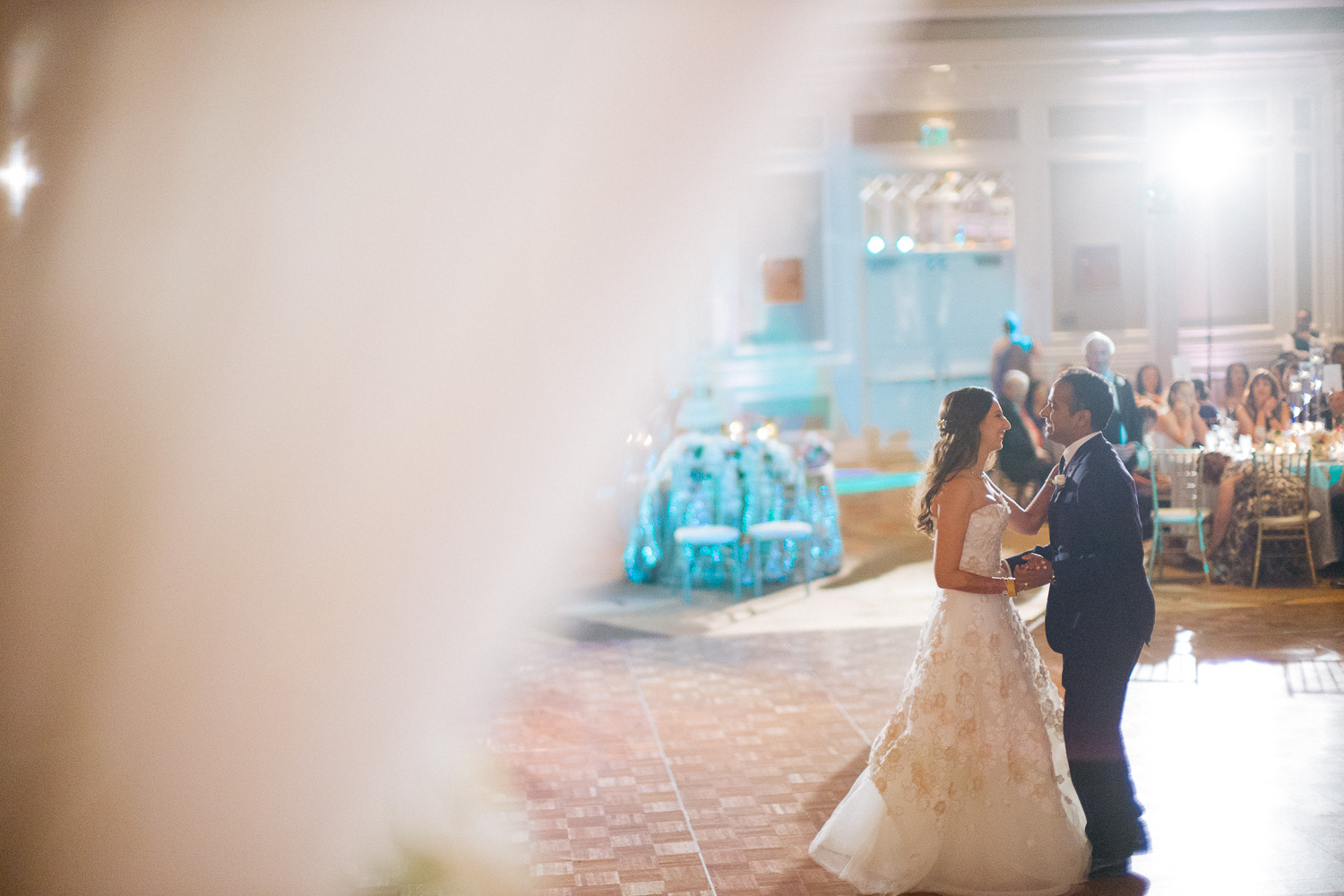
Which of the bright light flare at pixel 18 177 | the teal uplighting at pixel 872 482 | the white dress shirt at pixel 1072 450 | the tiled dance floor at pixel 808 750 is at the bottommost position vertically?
the tiled dance floor at pixel 808 750

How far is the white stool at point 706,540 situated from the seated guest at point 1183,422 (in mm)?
3603

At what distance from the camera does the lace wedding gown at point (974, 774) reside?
2.95 meters

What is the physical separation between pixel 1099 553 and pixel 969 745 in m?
0.60

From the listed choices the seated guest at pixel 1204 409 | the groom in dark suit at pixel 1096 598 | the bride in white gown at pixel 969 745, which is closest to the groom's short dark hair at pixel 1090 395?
the groom in dark suit at pixel 1096 598

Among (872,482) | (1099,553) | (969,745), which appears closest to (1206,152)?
(872,482)

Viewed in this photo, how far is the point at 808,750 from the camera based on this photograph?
4348 millimetres

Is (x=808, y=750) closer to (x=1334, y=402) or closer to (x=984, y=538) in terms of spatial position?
(x=984, y=538)

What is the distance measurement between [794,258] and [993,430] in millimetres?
8901

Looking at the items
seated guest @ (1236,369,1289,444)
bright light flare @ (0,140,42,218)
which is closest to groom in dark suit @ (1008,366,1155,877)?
bright light flare @ (0,140,42,218)

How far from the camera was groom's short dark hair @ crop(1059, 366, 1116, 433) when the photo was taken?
3.09 meters

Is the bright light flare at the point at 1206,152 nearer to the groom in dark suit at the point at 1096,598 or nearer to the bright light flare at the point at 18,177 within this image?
the groom in dark suit at the point at 1096,598

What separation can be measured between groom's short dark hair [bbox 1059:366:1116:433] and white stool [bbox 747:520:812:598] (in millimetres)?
3984

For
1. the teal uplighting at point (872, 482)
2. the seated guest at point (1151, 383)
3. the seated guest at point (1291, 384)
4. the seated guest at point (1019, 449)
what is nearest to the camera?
the seated guest at point (1019, 449)

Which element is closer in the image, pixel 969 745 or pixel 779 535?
pixel 969 745
